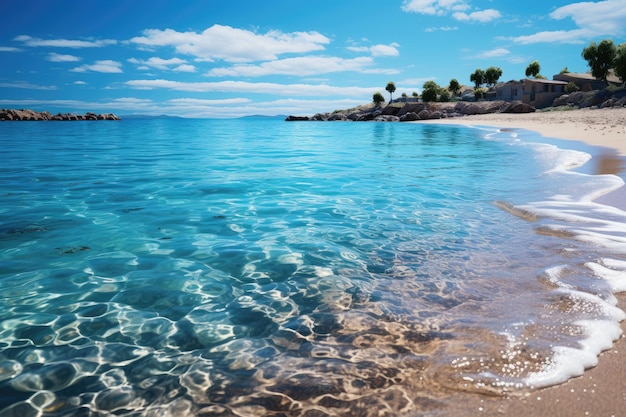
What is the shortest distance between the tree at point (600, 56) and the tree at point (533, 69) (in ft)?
82.9

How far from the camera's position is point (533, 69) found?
324ft

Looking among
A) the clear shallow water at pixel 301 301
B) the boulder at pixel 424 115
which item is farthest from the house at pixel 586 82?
the clear shallow water at pixel 301 301

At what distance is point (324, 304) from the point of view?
4332 millimetres

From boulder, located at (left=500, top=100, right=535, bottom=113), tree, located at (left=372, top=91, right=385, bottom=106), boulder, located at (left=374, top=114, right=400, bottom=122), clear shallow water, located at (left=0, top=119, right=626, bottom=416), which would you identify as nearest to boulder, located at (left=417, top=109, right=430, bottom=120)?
boulder, located at (left=374, top=114, right=400, bottom=122)

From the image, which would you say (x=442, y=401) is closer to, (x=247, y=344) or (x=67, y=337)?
(x=247, y=344)

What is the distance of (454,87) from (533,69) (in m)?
19.4

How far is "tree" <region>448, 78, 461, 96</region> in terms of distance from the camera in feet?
346

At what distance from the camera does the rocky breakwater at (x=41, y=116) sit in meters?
115

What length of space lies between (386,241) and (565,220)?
341cm

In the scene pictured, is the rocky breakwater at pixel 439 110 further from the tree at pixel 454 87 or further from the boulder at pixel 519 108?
the tree at pixel 454 87

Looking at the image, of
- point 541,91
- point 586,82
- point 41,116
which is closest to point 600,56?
Answer: point 586,82

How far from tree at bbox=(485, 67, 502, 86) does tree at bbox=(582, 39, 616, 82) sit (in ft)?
88.6

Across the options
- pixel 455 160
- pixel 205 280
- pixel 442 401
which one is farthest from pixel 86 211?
pixel 455 160

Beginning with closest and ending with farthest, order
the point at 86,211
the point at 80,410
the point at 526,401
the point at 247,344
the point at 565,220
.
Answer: the point at 526,401 → the point at 80,410 → the point at 247,344 → the point at 565,220 → the point at 86,211
